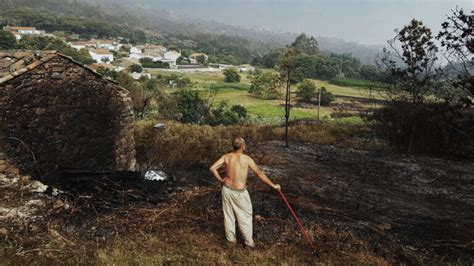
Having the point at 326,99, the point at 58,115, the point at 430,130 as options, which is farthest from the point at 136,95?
the point at 326,99

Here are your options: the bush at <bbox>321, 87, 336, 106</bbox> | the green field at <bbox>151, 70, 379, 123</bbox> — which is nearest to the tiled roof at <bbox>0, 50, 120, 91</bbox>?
the green field at <bbox>151, 70, 379, 123</bbox>

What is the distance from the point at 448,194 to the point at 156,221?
31.4 feet

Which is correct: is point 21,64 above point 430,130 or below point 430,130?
above

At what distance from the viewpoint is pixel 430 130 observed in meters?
15.9

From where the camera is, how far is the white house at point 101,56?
323 ft

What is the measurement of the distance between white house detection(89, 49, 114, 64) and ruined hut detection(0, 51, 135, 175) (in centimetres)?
9509

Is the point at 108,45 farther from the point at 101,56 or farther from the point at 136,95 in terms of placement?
the point at 136,95

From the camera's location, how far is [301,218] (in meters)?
7.80

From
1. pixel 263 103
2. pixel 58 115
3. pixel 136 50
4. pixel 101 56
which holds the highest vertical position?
pixel 136 50

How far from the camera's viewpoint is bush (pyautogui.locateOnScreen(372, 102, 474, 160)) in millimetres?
15289

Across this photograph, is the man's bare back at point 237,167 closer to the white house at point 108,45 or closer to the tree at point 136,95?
the tree at point 136,95

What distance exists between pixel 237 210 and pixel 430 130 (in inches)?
538

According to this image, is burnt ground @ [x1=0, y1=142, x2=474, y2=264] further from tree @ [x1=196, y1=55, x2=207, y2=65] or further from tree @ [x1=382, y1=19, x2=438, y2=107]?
tree @ [x1=196, y1=55, x2=207, y2=65]

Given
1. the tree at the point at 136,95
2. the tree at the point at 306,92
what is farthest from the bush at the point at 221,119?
the tree at the point at 306,92
